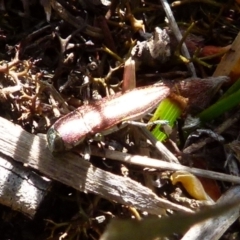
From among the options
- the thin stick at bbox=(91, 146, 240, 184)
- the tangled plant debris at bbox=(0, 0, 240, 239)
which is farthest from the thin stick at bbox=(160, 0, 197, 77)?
the thin stick at bbox=(91, 146, 240, 184)

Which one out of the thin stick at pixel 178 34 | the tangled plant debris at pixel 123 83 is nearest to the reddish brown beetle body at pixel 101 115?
the tangled plant debris at pixel 123 83

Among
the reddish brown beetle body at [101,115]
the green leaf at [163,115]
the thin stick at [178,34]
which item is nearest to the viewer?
the reddish brown beetle body at [101,115]

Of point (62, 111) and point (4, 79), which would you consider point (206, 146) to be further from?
point (4, 79)

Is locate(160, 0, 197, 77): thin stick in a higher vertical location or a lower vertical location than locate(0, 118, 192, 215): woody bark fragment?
higher

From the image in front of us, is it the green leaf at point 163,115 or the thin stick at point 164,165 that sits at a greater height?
the green leaf at point 163,115

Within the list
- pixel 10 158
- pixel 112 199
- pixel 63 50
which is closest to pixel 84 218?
pixel 112 199

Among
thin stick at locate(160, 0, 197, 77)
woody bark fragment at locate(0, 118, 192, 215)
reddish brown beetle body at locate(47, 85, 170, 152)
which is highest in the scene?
thin stick at locate(160, 0, 197, 77)

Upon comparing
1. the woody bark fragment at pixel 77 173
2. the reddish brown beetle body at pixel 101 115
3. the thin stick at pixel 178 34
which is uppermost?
the thin stick at pixel 178 34

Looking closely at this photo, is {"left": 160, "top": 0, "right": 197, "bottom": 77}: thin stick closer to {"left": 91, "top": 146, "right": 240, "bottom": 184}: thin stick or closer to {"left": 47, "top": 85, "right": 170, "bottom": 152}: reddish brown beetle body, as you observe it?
{"left": 47, "top": 85, "right": 170, "bottom": 152}: reddish brown beetle body

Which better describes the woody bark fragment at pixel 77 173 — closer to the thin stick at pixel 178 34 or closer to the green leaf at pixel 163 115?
the green leaf at pixel 163 115

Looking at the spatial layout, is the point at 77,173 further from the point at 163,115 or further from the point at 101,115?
the point at 163,115

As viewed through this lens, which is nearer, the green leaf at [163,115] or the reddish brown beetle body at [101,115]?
the reddish brown beetle body at [101,115]
